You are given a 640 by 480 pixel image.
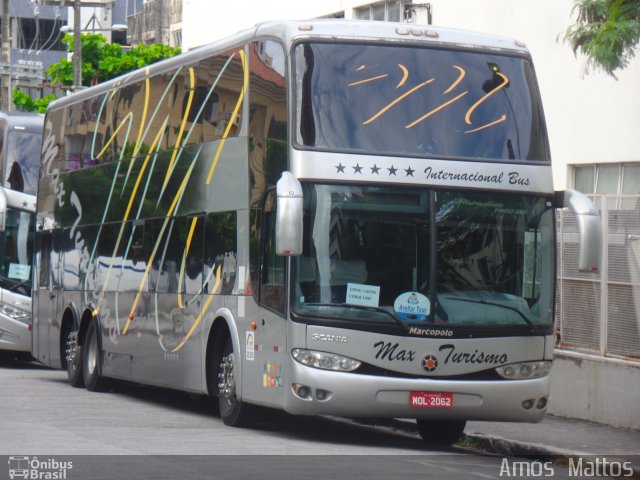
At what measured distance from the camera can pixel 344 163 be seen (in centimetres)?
1291

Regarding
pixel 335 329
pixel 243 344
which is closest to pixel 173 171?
pixel 243 344

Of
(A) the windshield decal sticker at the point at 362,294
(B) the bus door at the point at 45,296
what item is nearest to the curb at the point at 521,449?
(A) the windshield decal sticker at the point at 362,294

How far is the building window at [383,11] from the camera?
2644 centimetres

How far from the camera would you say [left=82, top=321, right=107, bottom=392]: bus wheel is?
64.1ft

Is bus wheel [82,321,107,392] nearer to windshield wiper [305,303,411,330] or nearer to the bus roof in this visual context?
the bus roof

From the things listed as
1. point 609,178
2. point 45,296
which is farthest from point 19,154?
point 609,178

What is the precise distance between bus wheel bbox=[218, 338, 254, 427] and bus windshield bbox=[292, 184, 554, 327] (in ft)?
6.14

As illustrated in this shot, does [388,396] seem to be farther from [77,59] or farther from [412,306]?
[77,59]

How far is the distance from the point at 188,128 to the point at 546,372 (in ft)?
16.7

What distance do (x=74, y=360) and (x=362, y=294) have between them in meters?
8.59

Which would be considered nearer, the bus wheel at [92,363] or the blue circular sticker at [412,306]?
the blue circular sticker at [412,306]

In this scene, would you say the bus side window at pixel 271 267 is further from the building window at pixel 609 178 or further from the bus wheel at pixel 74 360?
the building window at pixel 609 178

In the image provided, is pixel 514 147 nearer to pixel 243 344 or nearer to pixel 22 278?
pixel 243 344

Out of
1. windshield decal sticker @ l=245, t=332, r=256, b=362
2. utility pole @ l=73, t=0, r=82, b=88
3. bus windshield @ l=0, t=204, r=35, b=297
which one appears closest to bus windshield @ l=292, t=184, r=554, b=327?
windshield decal sticker @ l=245, t=332, r=256, b=362
